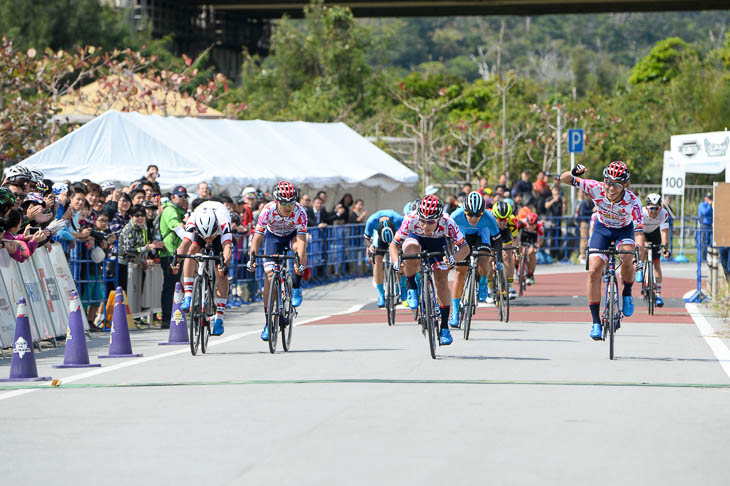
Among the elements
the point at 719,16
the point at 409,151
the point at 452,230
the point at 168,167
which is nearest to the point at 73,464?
the point at 452,230

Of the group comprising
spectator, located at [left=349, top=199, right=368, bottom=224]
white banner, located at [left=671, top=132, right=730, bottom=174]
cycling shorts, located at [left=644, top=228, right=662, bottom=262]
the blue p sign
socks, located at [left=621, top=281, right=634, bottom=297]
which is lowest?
socks, located at [left=621, top=281, right=634, bottom=297]

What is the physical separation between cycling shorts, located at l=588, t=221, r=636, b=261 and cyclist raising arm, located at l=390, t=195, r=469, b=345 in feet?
4.32

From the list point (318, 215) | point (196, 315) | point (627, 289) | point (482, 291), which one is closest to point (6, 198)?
point (196, 315)

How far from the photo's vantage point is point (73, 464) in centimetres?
772

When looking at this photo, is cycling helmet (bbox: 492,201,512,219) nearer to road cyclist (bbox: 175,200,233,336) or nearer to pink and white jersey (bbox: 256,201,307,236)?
pink and white jersey (bbox: 256,201,307,236)

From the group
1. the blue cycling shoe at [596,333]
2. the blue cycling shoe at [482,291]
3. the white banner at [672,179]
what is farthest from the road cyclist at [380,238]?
the white banner at [672,179]

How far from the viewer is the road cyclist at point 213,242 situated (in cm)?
1423

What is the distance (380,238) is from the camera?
19.4 meters

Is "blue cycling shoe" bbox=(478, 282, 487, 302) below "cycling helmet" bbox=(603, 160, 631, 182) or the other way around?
below

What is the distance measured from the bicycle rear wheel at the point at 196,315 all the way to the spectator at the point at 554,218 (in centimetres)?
2006

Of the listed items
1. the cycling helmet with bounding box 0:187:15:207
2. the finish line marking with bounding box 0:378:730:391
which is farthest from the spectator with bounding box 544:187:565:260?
the finish line marking with bounding box 0:378:730:391

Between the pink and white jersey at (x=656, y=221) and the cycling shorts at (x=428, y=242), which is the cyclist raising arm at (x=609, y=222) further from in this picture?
the pink and white jersey at (x=656, y=221)

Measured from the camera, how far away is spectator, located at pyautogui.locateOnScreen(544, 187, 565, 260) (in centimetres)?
3366

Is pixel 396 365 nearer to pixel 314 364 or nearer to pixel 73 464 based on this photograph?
pixel 314 364
